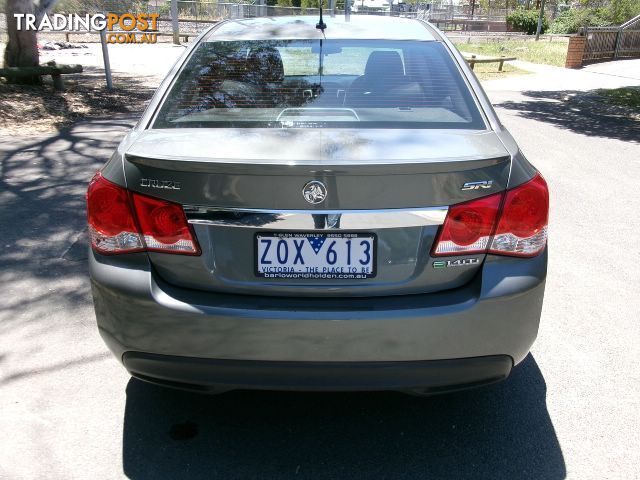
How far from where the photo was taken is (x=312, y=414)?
2953 millimetres

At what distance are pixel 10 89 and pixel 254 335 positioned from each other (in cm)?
1145

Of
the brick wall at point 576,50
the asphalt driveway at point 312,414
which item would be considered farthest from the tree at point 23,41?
the brick wall at point 576,50

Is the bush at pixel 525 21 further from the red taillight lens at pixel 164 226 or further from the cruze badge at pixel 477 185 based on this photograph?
the red taillight lens at pixel 164 226

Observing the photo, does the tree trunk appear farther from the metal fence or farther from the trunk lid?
the metal fence

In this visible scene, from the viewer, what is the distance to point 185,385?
246 cm

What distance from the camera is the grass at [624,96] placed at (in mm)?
14656

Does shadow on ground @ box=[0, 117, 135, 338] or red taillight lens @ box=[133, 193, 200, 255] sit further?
shadow on ground @ box=[0, 117, 135, 338]

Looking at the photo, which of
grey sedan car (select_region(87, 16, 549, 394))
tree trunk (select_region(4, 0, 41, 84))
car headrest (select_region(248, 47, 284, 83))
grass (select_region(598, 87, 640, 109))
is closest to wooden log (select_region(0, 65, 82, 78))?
tree trunk (select_region(4, 0, 41, 84))

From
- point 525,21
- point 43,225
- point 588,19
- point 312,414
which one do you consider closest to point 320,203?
point 312,414

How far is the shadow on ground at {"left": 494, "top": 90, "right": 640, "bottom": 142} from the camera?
1106cm

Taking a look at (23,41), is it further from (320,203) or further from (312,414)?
(320,203)

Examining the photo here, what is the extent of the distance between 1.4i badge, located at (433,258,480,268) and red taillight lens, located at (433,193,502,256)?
1.1 inches

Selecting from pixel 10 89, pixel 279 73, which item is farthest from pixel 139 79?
pixel 279 73

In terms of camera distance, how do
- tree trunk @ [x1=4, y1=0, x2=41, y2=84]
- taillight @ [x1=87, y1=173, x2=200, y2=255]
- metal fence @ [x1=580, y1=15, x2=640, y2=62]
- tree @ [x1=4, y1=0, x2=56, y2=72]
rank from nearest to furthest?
1. taillight @ [x1=87, y1=173, x2=200, y2=255]
2. tree @ [x1=4, y1=0, x2=56, y2=72]
3. tree trunk @ [x1=4, y1=0, x2=41, y2=84]
4. metal fence @ [x1=580, y1=15, x2=640, y2=62]
